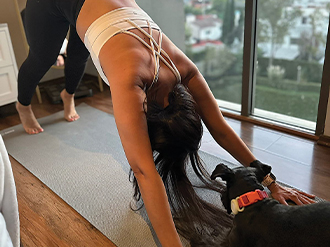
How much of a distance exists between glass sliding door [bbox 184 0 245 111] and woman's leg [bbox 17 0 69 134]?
1223 mm

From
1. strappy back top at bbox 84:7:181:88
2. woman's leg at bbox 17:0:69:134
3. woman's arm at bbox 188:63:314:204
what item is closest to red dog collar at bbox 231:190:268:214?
woman's arm at bbox 188:63:314:204

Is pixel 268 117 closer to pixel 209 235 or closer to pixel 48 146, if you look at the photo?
pixel 209 235

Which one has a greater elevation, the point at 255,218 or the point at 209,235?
the point at 255,218

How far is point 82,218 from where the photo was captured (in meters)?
1.31

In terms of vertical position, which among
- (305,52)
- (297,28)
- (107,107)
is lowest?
(107,107)

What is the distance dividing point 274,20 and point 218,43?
0.75m

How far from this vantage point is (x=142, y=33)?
1.14 meters

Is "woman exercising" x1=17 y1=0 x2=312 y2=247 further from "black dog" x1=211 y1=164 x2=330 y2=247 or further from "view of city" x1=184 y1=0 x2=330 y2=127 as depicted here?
"view of city" x1=184 y1=0 x2=330 y2=127

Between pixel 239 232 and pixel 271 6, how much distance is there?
5.17 feet

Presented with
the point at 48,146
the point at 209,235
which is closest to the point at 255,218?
the point at 209,235

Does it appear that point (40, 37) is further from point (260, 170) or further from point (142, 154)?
point (260, 170)

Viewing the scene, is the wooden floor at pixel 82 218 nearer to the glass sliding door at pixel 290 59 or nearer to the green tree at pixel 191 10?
the glass sliding door at pixel 290 59

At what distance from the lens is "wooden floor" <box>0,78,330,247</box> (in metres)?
1.22

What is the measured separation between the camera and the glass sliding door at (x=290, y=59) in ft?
6.29
